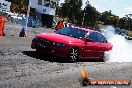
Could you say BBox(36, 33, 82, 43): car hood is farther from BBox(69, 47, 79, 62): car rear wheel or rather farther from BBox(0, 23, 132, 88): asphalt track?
BBox(0, 23, 132, 88): asphalt track

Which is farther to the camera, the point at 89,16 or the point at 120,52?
the point at 89,16

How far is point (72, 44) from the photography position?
42.8 ft

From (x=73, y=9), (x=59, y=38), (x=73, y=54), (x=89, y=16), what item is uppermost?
(x=73, y=9)

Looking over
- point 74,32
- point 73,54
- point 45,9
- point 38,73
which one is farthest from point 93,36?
point 45,9

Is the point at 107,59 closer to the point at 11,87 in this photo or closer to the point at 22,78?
the point at 22,78

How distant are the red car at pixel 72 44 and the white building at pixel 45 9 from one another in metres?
44.4

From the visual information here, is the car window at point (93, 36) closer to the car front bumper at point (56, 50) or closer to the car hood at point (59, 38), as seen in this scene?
the car hood at point (59, 38)

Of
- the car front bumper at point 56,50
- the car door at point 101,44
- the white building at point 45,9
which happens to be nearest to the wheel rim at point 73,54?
the car front bumper at point 56,50

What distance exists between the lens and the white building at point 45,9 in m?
59.7

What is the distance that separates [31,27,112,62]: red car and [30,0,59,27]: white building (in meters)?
44.4

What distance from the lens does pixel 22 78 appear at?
848 centimetres

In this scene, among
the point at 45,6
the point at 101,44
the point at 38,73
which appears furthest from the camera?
the point at 45,6

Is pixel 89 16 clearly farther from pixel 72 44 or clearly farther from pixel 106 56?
pixel 72 44

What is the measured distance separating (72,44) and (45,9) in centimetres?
4785
